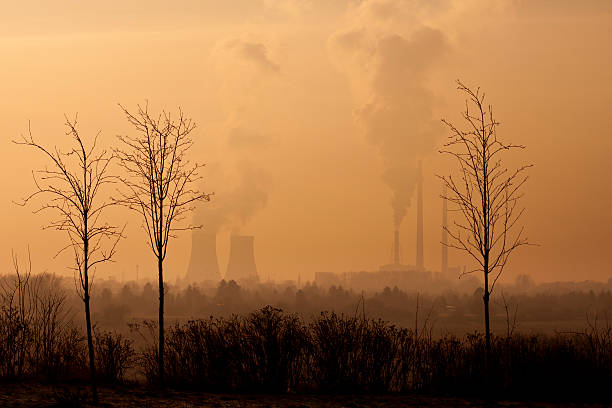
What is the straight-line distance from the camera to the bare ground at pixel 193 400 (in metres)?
11.7

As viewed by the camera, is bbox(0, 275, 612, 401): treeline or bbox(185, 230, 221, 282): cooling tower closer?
bbox(0, 275, 612, 401): treeline

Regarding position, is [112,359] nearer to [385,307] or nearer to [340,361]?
[340,361]

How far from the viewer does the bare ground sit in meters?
11.7

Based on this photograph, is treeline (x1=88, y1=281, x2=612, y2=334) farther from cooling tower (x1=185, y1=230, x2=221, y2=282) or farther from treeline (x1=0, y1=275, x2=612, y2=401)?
treeline (x1=0, y1=275, x2=612, y2=401)

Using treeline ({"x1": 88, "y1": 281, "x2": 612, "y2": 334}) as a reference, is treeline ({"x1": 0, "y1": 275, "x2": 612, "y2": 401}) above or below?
above

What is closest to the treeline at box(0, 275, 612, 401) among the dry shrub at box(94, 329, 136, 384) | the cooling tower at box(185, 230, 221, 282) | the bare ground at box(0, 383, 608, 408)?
the dry shrub at box(94, 329, 136, 384)

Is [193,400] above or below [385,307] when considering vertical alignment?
above

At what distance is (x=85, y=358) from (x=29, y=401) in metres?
2.83

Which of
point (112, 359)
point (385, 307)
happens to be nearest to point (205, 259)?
point (385, 307)

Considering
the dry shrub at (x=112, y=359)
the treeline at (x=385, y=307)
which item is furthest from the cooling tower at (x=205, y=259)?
the dry shrub at (x=112, y=359)

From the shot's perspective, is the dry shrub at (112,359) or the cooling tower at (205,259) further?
the cooling tower at (205,259)

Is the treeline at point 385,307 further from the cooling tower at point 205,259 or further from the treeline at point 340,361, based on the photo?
the treeline at point 340,361

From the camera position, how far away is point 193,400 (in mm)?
12344

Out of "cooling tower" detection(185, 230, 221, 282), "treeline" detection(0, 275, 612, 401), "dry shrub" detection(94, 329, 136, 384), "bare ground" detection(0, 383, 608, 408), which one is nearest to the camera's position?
"bare ground" detection(0, 383, 608, 408)
